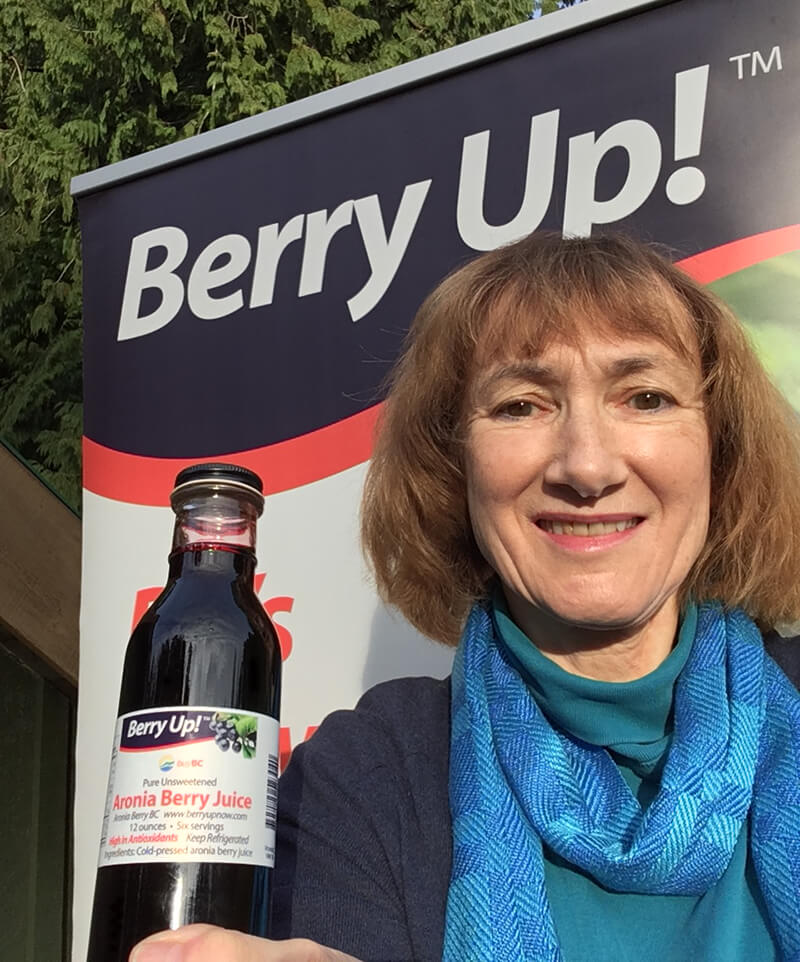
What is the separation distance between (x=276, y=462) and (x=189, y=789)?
1011 millimetres

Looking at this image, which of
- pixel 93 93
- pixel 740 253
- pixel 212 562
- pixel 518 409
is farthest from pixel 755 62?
pixel 93 93

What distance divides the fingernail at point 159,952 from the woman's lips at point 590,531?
56 cm

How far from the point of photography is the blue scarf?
0.91 metres

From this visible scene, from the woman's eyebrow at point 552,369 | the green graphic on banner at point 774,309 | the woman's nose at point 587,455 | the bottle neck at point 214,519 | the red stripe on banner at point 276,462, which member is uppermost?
the green graphic on banner at point 774,309

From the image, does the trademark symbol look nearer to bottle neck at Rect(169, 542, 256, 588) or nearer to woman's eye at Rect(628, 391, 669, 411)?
woman's eye at Rect(628, 391, 669, 411)

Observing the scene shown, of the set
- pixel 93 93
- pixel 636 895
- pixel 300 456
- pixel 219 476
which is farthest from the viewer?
pixel 93 93

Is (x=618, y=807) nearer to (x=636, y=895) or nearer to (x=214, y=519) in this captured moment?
(x=636, y=895)

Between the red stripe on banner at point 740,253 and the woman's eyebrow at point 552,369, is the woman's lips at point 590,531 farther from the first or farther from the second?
the red stripe on banner at point 740,253

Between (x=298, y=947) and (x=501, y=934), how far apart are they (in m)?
0.29

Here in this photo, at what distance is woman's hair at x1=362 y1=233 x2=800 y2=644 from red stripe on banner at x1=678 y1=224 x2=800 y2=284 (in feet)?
0.76

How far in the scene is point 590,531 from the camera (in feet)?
3.48

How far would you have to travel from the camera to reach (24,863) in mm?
2102

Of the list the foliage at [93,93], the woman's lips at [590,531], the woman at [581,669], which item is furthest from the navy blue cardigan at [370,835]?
the foliage at [93,93]

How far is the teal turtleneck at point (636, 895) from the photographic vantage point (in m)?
0.92
